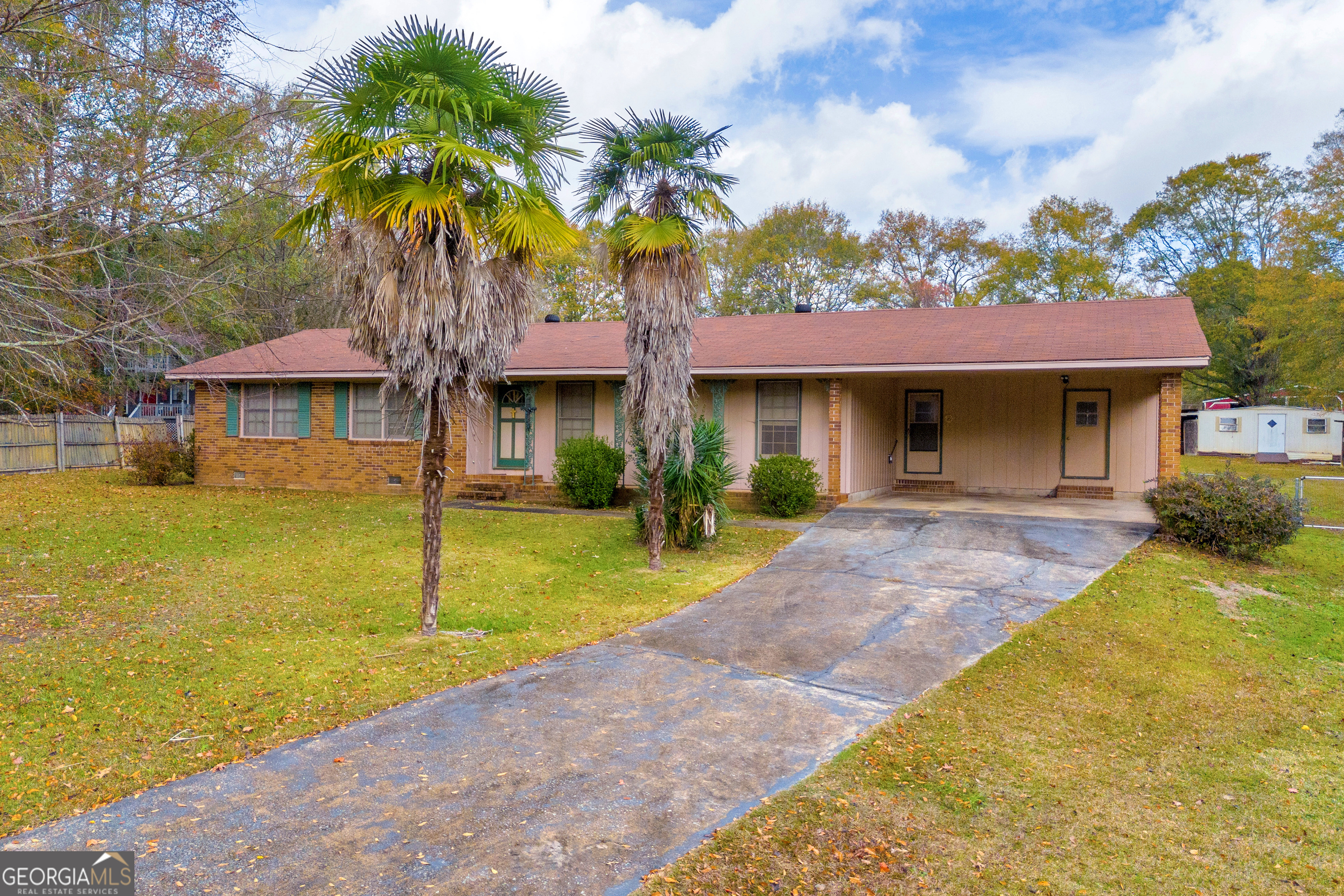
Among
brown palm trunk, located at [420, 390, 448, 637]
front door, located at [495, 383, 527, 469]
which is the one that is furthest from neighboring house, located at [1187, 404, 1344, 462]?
brown palm trunk, located at [420, 390, 448, 637]

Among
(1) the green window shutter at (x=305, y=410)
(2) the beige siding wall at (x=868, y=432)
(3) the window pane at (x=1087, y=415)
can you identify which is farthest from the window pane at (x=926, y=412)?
(1) the green window shutter at (x=305, y=410)

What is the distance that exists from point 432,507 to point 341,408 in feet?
35.2

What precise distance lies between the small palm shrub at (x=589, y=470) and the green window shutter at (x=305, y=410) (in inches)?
234

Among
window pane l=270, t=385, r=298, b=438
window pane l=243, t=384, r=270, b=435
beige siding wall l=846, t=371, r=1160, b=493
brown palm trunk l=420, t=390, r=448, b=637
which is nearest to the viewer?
brown palm trunk l=420, t=390, r=448, b=637

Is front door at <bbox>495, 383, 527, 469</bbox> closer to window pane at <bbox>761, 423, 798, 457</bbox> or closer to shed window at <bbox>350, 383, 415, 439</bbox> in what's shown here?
shed window at <bbox>350, 383, 415, 439</bbox>

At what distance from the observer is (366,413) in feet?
54.2

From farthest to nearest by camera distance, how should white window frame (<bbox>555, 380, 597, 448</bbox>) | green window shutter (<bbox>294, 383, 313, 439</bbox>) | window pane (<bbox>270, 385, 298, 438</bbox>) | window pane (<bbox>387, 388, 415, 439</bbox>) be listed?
window pane (<bbox>270, 385, 298, 438</bbox>) < green window shutter (<bbox>294, 383, 313, 439</bbox>) < window pane (<bbox>387, 388, 415, 439</bbox>) < white window frame (<bbox>555, 380, 597, 448</bbox>)

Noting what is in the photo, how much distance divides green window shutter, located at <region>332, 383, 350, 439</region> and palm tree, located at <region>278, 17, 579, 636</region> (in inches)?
396

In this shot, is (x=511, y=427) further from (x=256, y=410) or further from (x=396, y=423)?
(x=256, y=410)

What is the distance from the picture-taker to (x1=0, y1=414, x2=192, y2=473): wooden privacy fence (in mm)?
19562

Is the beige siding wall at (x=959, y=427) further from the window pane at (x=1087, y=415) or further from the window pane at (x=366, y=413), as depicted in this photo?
the window pane at (x=366, y=413)

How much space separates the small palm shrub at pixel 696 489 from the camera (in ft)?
36.0

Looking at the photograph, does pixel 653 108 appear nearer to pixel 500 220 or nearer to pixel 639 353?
pixel 639 353

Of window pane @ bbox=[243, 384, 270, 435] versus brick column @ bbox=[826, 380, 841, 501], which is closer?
brick column @ bbox=[826, 380, 841, 501]
